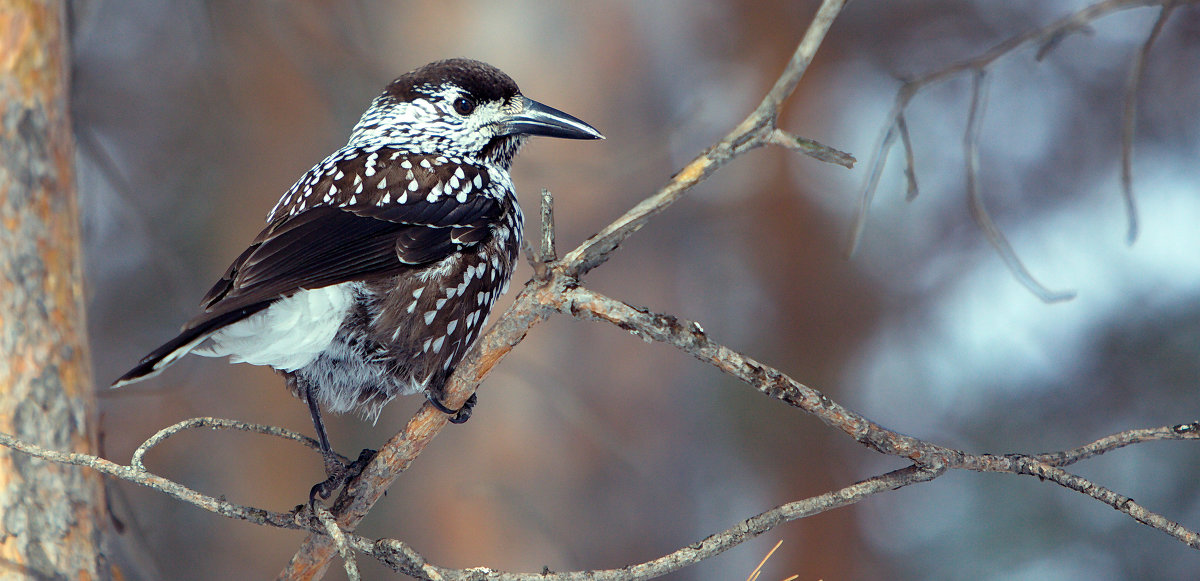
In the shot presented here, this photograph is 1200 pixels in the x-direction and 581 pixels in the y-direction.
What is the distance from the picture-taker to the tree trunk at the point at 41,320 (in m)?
2.08

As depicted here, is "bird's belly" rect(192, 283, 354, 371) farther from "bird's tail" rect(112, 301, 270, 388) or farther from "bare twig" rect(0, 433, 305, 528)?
"bare twig" rect(0, 433, 305, 528)

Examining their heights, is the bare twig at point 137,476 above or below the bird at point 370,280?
below

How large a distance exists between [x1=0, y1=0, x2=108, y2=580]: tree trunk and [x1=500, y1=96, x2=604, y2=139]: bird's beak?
127cm

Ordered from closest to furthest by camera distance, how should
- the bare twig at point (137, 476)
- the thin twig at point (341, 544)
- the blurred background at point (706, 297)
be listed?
the thin twig at point (341, 544)
the bare twig at point (137, 476)
the blurred background at point (706, 297)

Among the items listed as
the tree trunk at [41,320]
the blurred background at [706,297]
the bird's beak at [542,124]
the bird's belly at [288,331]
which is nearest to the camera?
the bird's belly at [288,331]

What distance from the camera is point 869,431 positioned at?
1.67 m

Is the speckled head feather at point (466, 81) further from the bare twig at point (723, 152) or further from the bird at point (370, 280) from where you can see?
the bare twig at point (723, 152)

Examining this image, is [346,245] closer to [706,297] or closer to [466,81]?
[466,81]

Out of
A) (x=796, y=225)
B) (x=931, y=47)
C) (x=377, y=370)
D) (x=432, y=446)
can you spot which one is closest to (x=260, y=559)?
(x=432, y=446)

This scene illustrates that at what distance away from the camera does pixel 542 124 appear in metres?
2.68

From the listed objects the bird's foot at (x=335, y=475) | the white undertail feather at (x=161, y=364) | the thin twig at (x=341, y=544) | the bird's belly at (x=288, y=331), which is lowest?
the thin twig at (x=341, y=544)

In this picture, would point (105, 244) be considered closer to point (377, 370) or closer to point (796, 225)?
point (377, 370)

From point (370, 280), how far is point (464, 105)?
0.85 m

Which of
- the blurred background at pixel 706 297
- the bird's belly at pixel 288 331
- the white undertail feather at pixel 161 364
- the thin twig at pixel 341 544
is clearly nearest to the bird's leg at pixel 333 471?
the bird's belly at pixel 288 331
